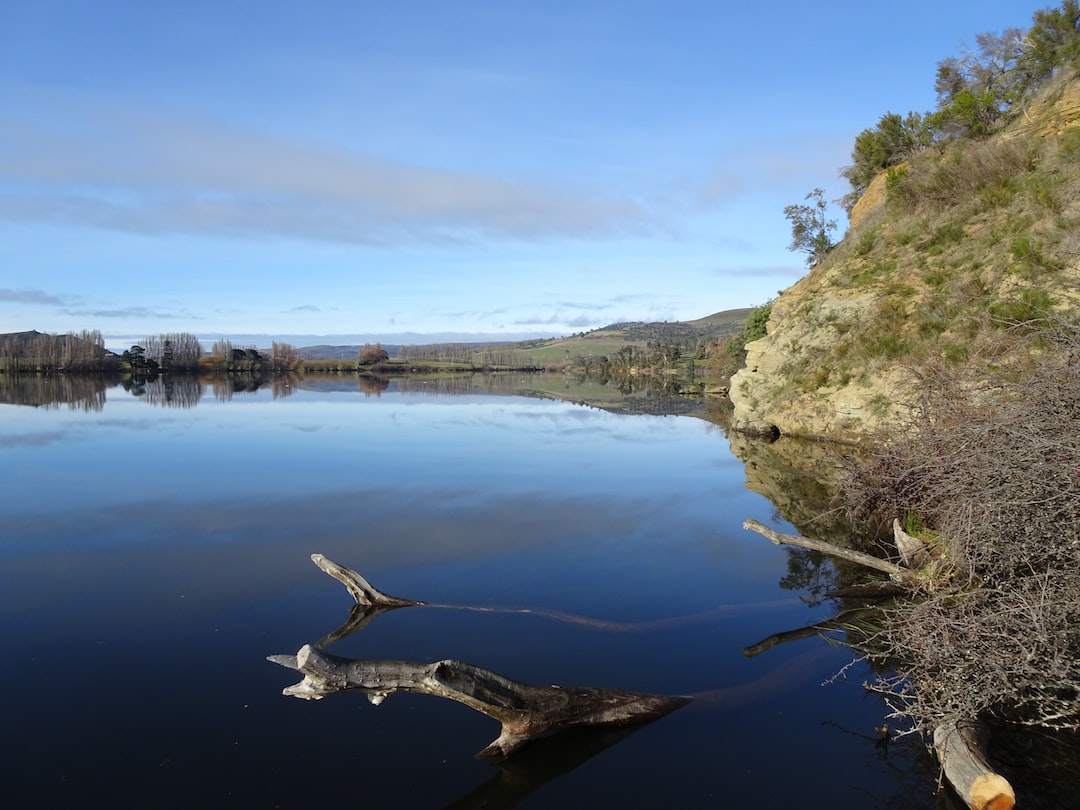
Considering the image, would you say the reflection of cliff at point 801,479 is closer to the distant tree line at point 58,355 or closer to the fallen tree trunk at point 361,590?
the fallen tree trunk at point 361,590

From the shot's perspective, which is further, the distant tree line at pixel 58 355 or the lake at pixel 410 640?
the distant tree line at pixel 58 355

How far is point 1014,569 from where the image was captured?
716 centimetres

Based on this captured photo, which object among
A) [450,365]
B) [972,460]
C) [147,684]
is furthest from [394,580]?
[450,365]

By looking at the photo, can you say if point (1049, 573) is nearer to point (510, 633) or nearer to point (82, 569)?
point (510, 633)

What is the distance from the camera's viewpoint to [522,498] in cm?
1866

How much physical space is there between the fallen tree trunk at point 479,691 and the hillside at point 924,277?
1570 cm

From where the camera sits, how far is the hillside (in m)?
21.3

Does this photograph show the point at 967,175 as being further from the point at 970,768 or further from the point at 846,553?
the point at 970,768

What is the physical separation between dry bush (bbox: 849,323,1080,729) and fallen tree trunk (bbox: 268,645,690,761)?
289 centimetres

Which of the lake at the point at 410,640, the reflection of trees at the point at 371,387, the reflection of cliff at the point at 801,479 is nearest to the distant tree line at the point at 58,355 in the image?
the reflection of trees at the point at 371,387

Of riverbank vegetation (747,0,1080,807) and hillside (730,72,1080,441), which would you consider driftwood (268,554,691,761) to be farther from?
hillside (730,72,1080,441)

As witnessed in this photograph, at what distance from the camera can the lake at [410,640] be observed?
663 centimetres

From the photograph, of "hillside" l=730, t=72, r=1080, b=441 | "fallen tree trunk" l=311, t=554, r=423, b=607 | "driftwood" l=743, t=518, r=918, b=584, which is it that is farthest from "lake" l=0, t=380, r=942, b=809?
"hillside" l=730, t=72, r=1080, b=441

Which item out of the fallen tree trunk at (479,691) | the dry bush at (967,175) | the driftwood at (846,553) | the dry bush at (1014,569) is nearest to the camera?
the dry bush at (1014,569)
